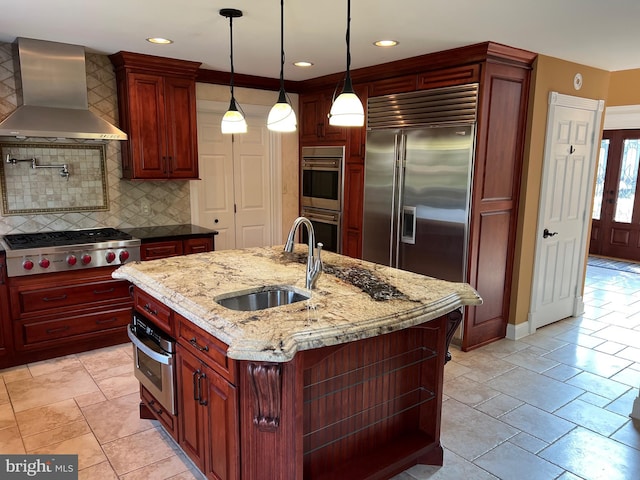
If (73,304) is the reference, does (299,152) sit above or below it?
above

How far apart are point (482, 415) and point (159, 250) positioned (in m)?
2.89

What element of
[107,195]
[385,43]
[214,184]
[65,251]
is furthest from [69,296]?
[385,43]

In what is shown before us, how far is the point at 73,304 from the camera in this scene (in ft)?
12.2

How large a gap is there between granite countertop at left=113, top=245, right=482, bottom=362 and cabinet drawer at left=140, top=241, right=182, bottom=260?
1172 millimetres

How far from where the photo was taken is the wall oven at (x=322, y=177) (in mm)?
4969

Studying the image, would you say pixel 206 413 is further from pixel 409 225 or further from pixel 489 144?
pixel 489 144

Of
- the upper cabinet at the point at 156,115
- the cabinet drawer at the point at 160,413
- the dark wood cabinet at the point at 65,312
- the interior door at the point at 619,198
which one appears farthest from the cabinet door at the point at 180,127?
the interior door at the point at 619,198

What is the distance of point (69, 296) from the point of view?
12.1ft

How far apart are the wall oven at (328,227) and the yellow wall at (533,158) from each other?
1.83m

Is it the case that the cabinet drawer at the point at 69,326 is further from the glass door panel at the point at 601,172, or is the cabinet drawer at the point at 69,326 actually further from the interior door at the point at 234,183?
the glass door panel at the point at 601,172

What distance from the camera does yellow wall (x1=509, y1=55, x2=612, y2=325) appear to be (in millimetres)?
3904

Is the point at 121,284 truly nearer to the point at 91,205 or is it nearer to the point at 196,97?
the point at 91,205

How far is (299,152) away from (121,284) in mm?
2616

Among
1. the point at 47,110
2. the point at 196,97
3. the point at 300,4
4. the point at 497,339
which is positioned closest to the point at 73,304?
the point at 47,110
